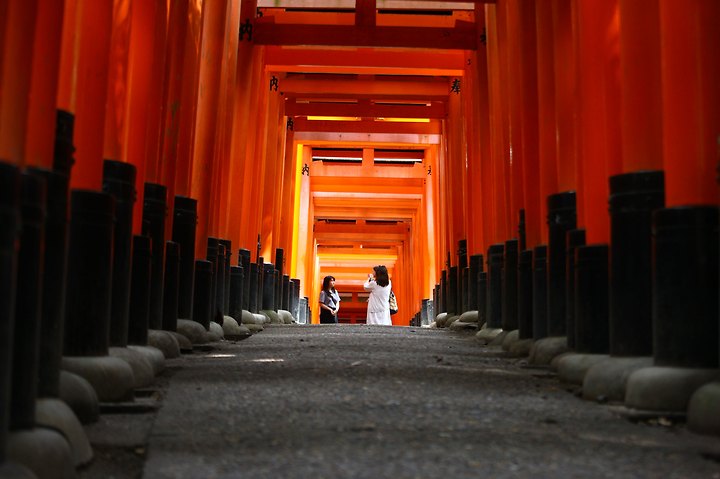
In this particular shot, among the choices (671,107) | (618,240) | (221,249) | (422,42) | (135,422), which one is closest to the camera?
(135,422)

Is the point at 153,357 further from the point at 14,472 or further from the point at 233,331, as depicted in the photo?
the point at 233,331

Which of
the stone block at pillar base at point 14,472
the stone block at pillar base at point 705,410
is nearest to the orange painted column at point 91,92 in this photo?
the stone block at pillar base at point 14,472

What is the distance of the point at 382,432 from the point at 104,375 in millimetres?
1239

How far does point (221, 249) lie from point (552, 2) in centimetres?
419

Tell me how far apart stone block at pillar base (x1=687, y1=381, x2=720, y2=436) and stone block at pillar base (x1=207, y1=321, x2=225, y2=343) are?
486 centimetres

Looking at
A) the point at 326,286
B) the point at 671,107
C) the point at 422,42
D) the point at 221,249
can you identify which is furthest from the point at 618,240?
the point at 326,286

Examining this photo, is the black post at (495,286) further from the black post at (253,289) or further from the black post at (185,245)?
the black post at (253,289)

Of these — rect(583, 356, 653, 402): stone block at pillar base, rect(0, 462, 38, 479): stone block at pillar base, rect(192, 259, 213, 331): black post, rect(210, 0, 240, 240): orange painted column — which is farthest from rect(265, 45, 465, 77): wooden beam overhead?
rect(0, 462, 38, 479): stone block at pillar base

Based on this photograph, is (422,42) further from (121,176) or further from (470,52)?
(121,176)

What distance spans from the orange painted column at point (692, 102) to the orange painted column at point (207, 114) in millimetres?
4927

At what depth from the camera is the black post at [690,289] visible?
352 cm

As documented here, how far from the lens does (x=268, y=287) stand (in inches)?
577

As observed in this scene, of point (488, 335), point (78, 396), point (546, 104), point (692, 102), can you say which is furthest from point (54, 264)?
point (488, 335)

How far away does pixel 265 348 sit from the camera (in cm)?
694
